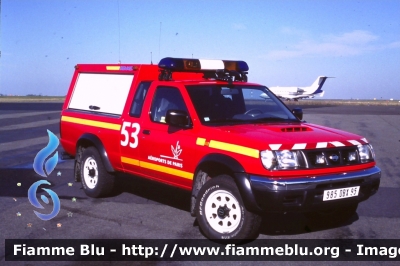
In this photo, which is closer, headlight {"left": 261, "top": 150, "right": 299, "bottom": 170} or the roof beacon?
headlight {"left": 261, "top": 150, "right": 299, "bottom": 170}

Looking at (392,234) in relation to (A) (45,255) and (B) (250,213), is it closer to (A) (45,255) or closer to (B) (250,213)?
(B) (250,213)

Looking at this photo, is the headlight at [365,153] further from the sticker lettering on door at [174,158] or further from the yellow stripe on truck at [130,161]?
the yellow stripe on truck at [130,161]

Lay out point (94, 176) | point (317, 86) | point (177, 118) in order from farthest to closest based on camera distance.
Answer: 1. point (317, 86)
2. point (94, 176)
3. point (177, 118)

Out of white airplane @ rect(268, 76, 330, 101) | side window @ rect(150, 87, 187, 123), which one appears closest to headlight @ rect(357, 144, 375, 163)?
side window @ rect(150, 87, 187, 123)

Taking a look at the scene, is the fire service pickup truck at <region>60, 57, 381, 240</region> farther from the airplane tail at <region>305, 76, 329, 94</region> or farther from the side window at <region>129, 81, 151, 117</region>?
the airplane tail at <region>305, 76, 329, 94</region>

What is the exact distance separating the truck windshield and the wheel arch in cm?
57

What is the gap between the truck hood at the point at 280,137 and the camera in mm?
5527

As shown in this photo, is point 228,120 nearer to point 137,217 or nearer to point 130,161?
point 130,161

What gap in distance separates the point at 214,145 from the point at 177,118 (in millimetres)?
599

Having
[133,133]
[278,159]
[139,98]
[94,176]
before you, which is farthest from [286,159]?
[94,176]

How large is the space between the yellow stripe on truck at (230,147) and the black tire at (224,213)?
329 millimetres

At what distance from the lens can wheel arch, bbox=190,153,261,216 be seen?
18.1ft

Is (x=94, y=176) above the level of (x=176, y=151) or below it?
below

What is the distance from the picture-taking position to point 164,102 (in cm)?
710
